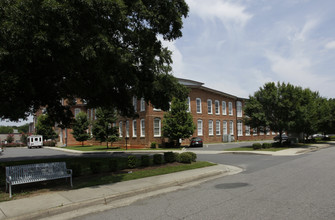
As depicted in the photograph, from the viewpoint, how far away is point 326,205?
576 centimetres

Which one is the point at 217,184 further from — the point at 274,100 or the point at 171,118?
the point at 171,118

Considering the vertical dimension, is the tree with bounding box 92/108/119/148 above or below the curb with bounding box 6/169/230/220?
above

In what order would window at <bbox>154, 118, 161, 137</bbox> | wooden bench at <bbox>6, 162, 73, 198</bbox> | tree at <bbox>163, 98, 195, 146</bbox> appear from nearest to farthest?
wooden bench at <bbox>6, 162, 73, 198</bbox>, tree at <bbox>163, 98, 195, 146</bbox>, window at <bbox>154, 118, 161, 137</bbox>

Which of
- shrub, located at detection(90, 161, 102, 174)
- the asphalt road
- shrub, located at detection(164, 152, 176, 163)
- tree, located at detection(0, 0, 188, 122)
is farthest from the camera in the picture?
shrub, located at detection(164, 152, 176, 163)

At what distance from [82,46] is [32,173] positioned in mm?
4514

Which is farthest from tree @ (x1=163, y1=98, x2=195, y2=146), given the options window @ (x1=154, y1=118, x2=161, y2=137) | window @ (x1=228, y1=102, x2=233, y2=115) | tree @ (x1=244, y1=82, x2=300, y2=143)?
window @ (x1=228, y1=102, x2=233, y2=115)

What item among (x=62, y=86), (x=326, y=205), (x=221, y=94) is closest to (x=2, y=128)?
(x=221, y=94)

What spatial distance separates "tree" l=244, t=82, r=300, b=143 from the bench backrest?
2197cm

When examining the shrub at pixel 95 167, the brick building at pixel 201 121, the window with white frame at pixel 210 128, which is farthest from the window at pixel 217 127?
the shrub at pixel 95 167

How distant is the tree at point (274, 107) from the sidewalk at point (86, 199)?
19.0 m

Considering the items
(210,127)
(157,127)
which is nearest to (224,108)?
(210,127)

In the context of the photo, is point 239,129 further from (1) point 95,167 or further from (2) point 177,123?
(1) point 95,167

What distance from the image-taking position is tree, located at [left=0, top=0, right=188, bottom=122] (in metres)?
7.09

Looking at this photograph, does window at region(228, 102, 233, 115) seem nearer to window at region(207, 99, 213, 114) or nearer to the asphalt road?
window at region(207, 99, 213, 114)
